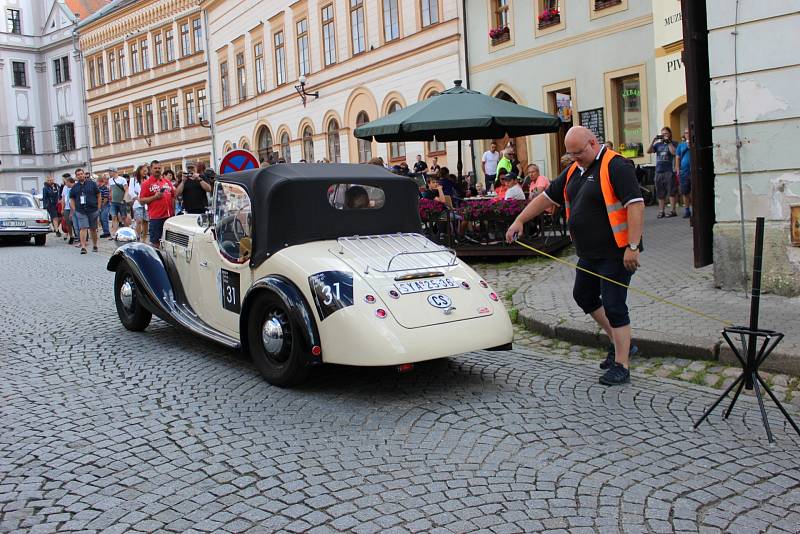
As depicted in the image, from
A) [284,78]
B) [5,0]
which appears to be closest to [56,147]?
[5,0]

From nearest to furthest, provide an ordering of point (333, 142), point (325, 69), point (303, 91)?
point (325, 69)
point (333, 142)
point (303, 91)

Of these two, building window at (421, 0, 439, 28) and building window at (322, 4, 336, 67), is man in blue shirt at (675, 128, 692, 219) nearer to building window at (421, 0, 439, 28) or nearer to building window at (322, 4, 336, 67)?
building window at (421, 0, 439, 28)

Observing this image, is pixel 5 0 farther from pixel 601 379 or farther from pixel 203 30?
pixel 601 379

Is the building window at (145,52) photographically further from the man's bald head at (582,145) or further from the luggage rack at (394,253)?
the man's bald head at (582,145)

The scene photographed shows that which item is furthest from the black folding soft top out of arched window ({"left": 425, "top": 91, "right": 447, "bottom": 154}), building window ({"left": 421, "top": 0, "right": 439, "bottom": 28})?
building window ({"left": 421, "top": 0, "right": 439, "bottom": 28})

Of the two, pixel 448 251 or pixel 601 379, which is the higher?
pixel 448 251

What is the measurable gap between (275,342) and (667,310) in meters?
3.78

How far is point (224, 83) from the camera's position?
42.0 meters

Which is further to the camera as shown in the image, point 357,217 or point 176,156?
point 176,156

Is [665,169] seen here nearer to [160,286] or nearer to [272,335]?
[160,286]

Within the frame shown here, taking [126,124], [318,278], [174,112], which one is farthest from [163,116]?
[318,278]

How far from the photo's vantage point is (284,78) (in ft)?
115

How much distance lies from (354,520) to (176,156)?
45469 mm

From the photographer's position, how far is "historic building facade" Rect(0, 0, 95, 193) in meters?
→ 58.9
